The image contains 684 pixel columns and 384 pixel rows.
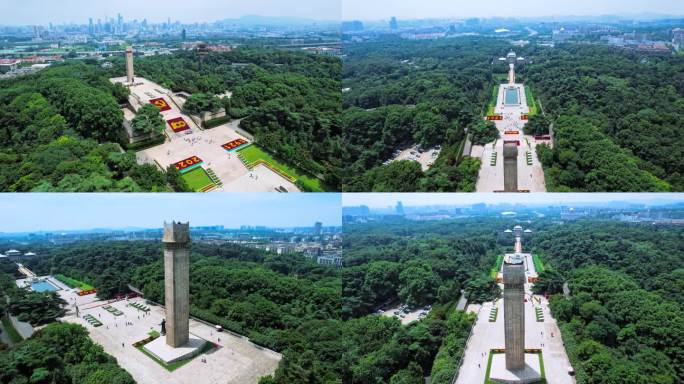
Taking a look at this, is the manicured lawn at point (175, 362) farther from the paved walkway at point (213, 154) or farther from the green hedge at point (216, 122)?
the green hedge at point (216, 122)

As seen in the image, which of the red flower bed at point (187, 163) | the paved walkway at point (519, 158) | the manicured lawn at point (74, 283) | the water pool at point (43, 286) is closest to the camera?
the paved walkway at point (519, 158)

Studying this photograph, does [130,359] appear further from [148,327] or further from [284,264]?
[284,264]

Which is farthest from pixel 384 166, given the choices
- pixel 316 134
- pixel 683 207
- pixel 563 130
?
pixel 683 207

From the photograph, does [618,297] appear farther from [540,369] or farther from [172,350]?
[172,350]

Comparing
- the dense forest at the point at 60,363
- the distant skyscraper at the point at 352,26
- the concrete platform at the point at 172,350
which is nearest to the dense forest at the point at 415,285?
the concrete platform at the point at 172,350

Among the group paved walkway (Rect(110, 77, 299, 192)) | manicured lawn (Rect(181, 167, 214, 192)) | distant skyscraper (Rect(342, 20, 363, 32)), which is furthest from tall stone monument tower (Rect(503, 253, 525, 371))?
distant skyscraper (Rect(342, 20, 363, 32))

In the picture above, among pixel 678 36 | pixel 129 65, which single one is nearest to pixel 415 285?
pixel 129 65
